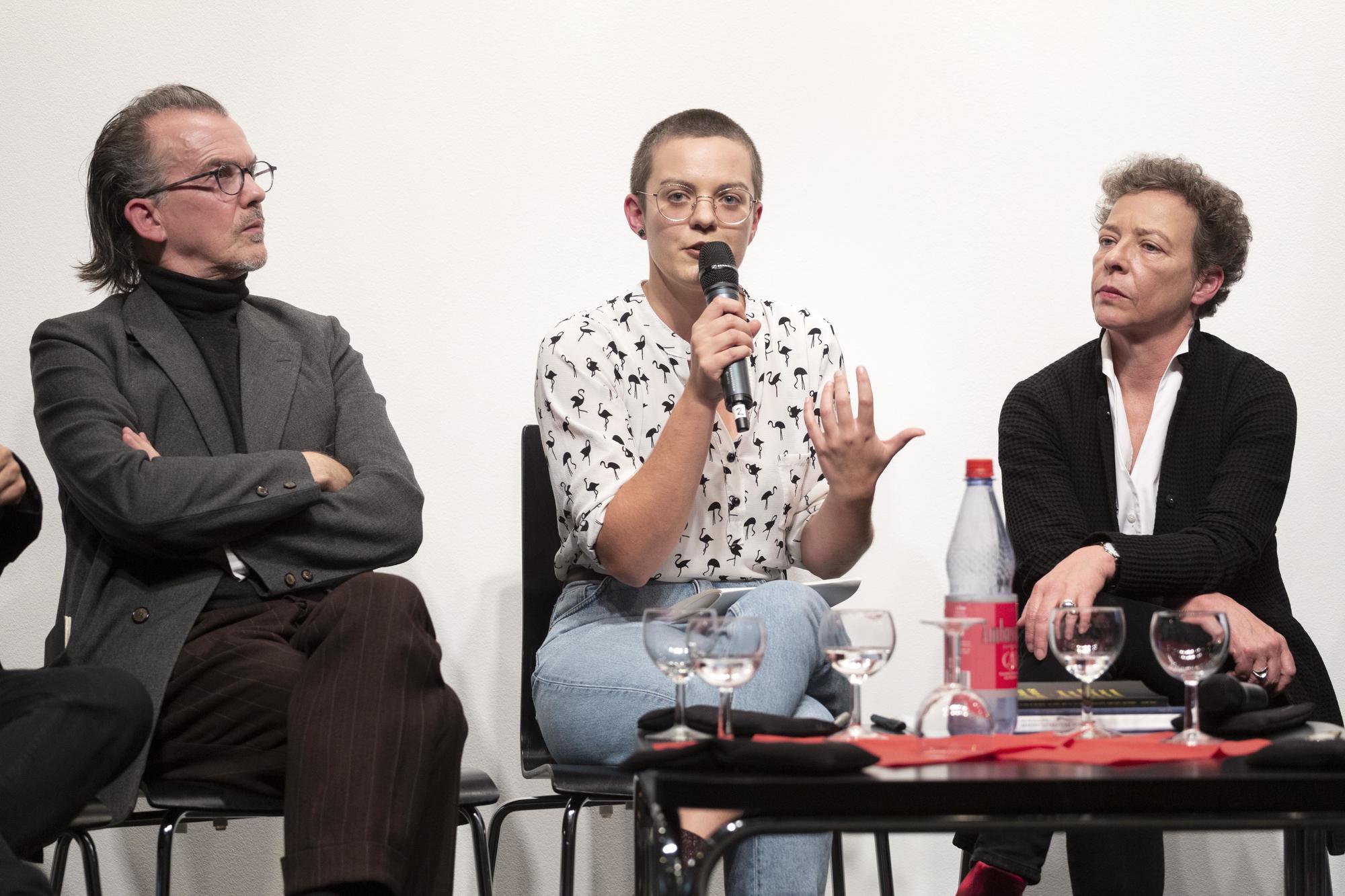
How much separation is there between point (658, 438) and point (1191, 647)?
94cm

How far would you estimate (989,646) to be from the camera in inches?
52.6

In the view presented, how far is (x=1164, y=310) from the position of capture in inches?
88.4

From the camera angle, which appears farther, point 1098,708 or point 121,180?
point 121,180

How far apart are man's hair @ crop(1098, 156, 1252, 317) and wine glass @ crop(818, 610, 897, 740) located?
4.36 ft

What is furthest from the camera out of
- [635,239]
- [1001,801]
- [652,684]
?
[635,239]

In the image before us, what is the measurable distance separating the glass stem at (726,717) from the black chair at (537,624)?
689mm

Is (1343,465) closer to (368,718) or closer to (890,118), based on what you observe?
(890,118)

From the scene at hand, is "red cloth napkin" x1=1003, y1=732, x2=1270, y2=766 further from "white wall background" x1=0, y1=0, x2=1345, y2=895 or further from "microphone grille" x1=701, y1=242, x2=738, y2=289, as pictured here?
"white wall background" x1=0, y1=0, x2=1345, y2=895

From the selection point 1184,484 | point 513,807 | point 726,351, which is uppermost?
point 726,351

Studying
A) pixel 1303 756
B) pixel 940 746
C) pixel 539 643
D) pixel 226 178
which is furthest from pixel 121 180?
pixel 1303 756

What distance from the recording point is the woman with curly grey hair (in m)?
2.01

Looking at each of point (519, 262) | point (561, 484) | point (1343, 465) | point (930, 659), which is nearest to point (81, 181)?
point (519, 262)

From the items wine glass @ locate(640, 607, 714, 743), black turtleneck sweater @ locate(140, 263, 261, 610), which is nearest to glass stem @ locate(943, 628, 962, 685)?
wine glass @ locate(640, 607, 714, 743)

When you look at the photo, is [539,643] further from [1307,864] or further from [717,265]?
[1307,864]
